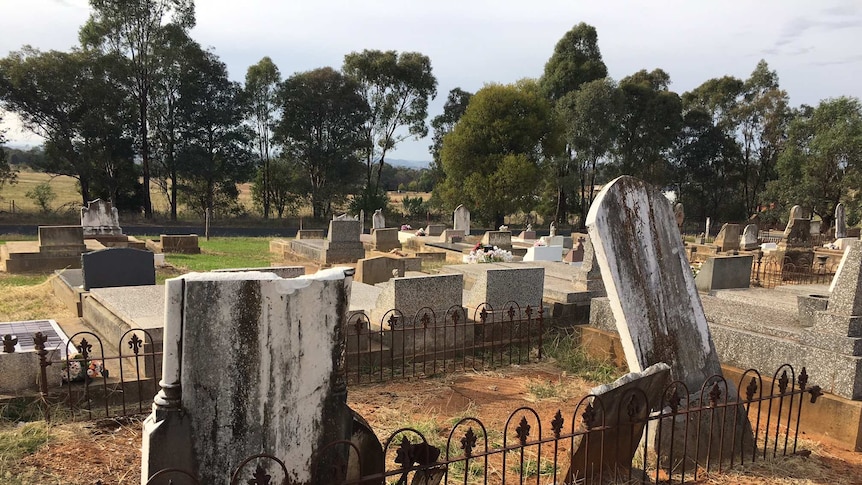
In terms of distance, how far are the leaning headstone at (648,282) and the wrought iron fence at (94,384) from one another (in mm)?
4250

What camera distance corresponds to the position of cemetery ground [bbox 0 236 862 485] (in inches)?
158

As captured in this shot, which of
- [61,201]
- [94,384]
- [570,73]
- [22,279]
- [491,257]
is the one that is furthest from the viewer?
[570,73]

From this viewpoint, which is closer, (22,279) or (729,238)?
(22,279)

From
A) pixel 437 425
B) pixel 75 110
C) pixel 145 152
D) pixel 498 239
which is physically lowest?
pixel 437 425

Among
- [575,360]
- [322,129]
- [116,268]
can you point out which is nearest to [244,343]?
[575,360]

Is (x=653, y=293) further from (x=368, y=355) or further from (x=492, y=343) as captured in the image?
(x=368, y=355)

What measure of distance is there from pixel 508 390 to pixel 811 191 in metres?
32.8

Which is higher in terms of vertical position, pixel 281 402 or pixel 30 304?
pixel 281 402

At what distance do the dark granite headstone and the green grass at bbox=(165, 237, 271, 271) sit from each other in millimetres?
5006

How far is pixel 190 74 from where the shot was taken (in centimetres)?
3066

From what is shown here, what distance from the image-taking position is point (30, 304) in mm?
9469

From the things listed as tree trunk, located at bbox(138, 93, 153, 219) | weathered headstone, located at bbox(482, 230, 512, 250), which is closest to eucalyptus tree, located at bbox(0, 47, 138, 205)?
tree trunk, located at bbox(138, 93, 153, 219)

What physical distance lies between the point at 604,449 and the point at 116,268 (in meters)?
8.37

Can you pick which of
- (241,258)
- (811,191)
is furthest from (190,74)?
(811,191)
